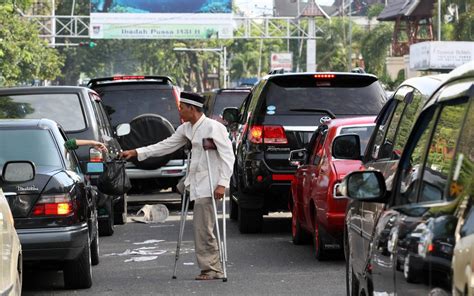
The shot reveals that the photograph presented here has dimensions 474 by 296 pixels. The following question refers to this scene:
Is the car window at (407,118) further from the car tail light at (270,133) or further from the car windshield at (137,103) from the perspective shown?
the car windshield at (137,103)

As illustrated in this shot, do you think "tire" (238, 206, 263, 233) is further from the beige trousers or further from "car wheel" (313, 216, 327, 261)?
the beige trousers

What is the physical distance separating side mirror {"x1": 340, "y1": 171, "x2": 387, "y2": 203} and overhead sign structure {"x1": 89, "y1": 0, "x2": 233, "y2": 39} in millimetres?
69387

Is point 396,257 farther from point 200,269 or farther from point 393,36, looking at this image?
point 393,36

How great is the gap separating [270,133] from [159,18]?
61018 millimetres

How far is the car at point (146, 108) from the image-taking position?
20.1 m

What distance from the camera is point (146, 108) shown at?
20.9 metres

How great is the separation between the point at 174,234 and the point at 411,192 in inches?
437

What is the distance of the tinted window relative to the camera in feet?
51.4

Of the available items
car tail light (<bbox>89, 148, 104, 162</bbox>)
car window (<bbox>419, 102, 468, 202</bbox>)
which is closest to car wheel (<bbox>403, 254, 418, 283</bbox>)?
car window (<bbox>419, 102, 468, 202</bbox>)

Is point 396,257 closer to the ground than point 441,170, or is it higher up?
closer to the ground

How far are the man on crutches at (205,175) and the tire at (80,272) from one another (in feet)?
4.10

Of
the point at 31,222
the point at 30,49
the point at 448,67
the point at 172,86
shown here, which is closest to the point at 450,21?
the point at 448,67

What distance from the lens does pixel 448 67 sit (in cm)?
7600

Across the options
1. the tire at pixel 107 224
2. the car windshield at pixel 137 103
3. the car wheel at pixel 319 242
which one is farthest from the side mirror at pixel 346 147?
the car windshield at pixel 137 103
